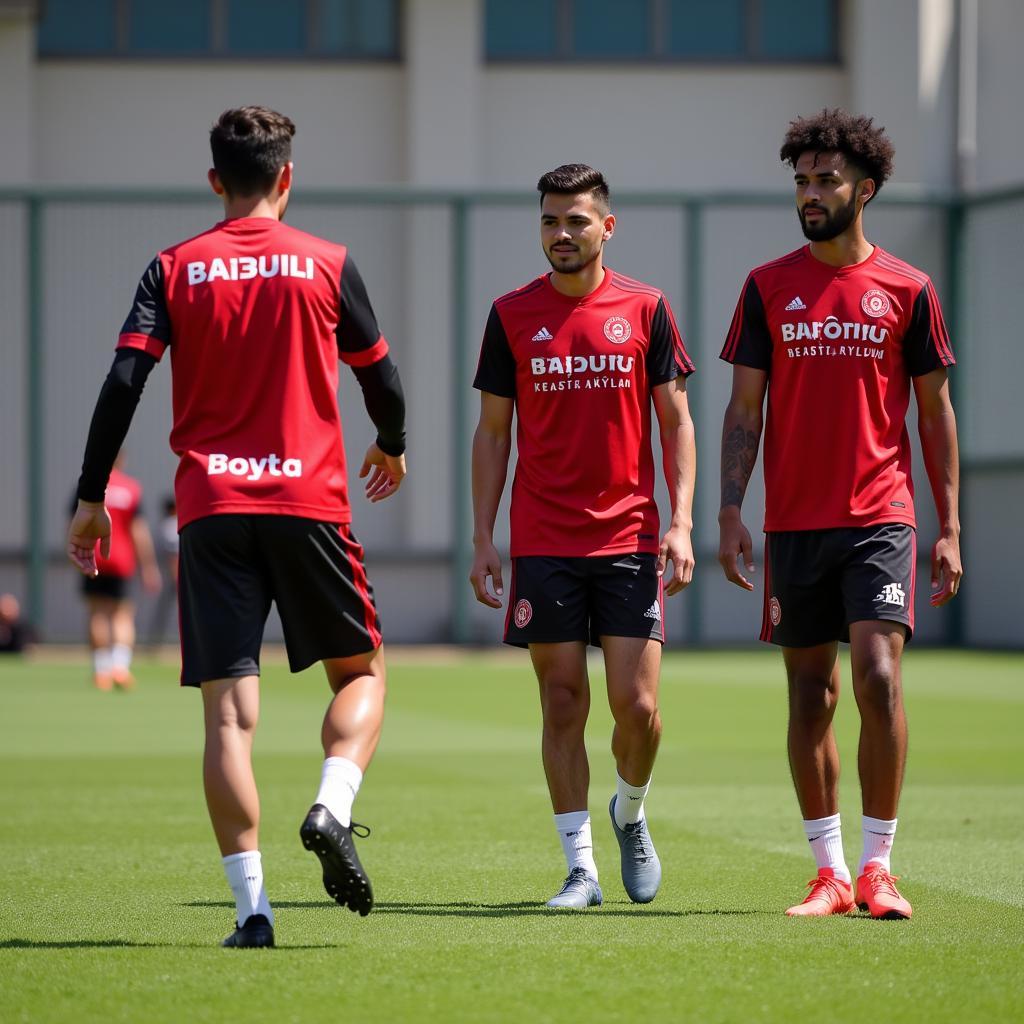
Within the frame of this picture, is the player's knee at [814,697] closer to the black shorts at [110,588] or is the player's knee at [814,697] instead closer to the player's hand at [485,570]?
the player's hand at [485,570]

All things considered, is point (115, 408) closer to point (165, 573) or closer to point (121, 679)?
point (121, 679)

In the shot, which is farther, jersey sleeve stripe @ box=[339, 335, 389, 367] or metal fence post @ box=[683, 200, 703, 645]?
metal fence post @ box=[683, 200, 703, 645]

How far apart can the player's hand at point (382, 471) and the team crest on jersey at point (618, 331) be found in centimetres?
87

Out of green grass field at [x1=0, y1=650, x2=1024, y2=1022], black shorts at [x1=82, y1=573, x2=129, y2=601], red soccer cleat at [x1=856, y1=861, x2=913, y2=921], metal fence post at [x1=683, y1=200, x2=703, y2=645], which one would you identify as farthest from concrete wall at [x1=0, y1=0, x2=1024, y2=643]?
red soccer cleat at [x1=856, y1=861, x2=913, y2=921]

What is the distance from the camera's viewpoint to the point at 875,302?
6.14m

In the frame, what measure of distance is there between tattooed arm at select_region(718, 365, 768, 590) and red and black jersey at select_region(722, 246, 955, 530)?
0.05 m

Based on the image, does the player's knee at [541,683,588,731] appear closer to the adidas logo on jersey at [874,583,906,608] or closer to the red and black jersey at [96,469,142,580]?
the adidas logo on jersey at [874,583,906,608]

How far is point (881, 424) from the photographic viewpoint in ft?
20.2

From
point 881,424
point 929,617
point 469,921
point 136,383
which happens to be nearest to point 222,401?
point 136,383

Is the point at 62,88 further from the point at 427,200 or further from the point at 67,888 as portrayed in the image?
the point at 67,888

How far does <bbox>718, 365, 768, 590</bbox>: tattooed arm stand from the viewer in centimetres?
625

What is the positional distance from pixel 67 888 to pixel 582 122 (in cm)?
2134

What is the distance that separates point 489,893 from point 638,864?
53 cm

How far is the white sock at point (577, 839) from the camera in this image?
6.21m
